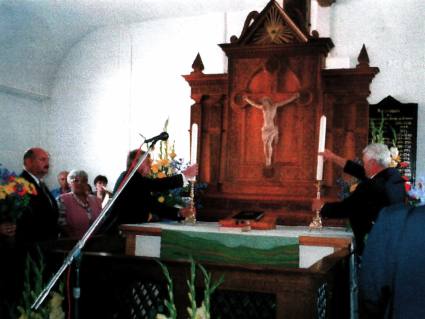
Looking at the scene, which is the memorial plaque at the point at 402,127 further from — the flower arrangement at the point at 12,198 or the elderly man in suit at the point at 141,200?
the flower arrangement at the point at 12,198

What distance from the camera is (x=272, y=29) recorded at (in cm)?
722

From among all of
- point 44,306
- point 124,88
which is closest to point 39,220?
point 44,306

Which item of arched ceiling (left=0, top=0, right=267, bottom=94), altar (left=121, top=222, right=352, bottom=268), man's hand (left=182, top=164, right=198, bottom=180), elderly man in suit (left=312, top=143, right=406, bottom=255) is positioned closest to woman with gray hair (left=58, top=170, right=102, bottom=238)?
altar (left=121, top=222, right=352, bottom=268)

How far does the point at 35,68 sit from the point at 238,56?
4862 millimetres

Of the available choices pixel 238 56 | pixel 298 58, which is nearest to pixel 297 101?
pixel 298 58

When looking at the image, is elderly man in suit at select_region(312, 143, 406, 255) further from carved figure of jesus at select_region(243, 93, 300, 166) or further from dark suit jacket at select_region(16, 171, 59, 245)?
carved figure of jesus at select_region(243, 93, 300, 166)

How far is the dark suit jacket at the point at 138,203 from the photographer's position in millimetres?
5285

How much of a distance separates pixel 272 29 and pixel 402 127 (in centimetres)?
238

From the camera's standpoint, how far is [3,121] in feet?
33.7

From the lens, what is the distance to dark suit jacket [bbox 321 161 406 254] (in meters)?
4.38

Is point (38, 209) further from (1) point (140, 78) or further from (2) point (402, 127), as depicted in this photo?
(1) point (140, 78)

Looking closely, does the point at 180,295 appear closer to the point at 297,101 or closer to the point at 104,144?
the point at 297,101

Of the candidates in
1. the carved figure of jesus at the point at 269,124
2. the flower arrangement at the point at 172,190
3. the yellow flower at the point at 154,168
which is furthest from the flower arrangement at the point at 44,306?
the carved figure of jesus at the point at 269,124

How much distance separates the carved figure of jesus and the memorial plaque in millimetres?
1556
